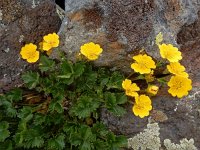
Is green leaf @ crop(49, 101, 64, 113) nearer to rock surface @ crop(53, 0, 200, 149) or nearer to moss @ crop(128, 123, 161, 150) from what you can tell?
rock surface @ crop(53, 0, 200, 149)

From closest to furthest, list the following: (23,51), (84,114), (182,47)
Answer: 1. (84,114)
2. (23,51)
3. (182,47)

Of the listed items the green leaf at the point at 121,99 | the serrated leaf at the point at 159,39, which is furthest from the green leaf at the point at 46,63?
the serrated leaf at the point at 159,39

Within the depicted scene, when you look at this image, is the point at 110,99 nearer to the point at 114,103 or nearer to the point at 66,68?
the point at 114,103

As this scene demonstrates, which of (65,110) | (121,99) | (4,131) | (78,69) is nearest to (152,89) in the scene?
(121,99)

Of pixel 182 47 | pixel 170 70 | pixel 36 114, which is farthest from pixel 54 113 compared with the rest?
pixel 182 47

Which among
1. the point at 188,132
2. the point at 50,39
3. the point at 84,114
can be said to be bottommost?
the point at 188,132

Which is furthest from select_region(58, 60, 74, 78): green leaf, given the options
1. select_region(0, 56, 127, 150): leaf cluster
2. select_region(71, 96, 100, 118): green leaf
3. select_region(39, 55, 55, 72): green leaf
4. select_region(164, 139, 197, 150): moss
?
select_region(164, 139, 197, 150): moss

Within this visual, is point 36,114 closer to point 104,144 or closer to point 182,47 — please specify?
point 104,144
